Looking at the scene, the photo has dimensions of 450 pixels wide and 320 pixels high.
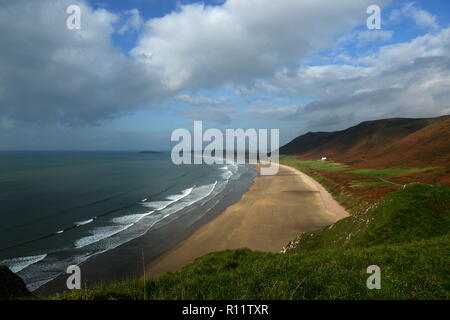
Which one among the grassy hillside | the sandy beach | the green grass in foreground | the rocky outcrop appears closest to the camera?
the green grass in foreground

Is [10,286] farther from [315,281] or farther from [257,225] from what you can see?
[257,225]

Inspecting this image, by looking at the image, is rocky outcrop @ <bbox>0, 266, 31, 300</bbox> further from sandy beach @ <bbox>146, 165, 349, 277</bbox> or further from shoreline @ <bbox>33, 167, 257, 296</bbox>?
sandy beach @ <bbox>146, 165, 349, 277</bbox>

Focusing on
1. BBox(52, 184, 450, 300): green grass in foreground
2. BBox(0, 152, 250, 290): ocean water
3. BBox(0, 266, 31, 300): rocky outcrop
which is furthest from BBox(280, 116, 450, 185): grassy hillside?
BBox(0, 266, 31, 300): rocky outcrop

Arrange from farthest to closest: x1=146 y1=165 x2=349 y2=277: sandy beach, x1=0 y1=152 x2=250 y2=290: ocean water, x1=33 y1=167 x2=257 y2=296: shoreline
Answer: x1=146 y1=165 x2=349 y2=277: sandy beach
x1=0 y1=152 x2=250 y2=290: ocean water
x1=33 y1=167 x2=257 y2=296: shoreline

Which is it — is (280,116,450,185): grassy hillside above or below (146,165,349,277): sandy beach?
above

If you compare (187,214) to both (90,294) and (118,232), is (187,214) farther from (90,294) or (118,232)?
(90,294)

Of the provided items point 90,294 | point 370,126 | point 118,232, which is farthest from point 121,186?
point 370,126

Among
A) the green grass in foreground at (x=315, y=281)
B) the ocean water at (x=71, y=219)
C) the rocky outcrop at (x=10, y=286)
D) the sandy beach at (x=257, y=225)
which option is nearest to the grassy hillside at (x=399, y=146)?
the sandy beach at (x=257, y=225)
